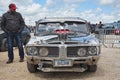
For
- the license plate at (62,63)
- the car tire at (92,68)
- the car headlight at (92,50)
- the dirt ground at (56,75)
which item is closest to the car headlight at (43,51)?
the license plate at (62,63)

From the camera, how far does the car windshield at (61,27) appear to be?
8.15 m

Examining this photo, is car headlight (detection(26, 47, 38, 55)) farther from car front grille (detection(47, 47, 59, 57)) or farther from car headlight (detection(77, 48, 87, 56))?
car headlight (detection(77, 48, 87, 56))

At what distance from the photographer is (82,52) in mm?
7027

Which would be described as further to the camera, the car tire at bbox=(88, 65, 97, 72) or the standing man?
the standing man

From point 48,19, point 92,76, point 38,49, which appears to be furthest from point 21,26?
point 92,76

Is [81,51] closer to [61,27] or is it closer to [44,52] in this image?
[44,52]

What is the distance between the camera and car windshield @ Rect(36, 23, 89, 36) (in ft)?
26.7

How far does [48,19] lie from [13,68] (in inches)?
71.4

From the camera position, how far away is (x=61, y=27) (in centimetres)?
815

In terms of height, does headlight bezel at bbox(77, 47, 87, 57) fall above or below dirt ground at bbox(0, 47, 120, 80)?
above

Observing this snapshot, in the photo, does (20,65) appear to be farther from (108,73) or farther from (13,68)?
(108,73)

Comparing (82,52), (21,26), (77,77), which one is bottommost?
(77,77)

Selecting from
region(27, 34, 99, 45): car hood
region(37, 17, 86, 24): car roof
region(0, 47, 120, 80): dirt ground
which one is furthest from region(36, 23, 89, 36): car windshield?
region(0, 47, 120, 80): dirt ground

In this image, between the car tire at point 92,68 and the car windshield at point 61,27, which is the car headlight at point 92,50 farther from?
the car windshield at point 61,27
